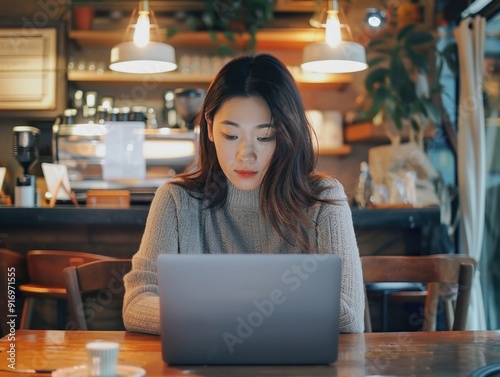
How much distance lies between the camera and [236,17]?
5453mm

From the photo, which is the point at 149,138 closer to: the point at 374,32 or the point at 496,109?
the point at 374,32

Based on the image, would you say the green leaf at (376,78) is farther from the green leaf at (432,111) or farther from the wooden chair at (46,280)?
the wooden chair at (46,280)

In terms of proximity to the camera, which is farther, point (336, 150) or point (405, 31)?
point (336, 150)

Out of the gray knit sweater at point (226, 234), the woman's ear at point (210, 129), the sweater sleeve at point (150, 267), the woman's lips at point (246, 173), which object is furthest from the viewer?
the woman's ear at point (210, 129)

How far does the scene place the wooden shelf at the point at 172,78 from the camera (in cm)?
545

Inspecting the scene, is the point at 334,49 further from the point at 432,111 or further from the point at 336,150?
the point at 336,150

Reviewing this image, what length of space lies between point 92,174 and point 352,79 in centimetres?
205

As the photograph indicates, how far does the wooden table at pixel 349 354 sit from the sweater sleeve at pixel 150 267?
4 centimetres

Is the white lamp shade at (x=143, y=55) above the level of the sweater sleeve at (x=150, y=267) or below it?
above

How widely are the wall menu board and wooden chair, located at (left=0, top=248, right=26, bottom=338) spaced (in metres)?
2.58

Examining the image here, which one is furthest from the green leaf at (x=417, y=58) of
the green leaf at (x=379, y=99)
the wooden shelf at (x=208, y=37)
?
the wooden shelf at (x=208, y=37)

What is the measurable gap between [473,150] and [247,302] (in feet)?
11.5

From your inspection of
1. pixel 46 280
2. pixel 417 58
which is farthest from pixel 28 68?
pixel 46 280

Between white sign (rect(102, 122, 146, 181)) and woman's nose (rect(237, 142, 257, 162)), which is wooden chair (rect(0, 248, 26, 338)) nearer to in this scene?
woman's nose (rect(237, 142, 257, 162))
